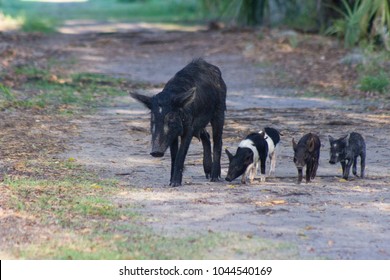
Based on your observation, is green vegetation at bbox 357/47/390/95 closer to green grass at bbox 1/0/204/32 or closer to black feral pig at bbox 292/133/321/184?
black feral pig at bbox 292/133/321/184

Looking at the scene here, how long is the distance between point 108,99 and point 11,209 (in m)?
9.25

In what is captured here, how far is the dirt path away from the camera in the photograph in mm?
8641

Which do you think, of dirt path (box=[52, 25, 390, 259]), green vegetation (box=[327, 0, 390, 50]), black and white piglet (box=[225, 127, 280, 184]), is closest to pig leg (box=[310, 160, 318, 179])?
dirt path (box=[52, 25, 390, 259])

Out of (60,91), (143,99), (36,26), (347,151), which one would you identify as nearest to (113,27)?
(36,26)

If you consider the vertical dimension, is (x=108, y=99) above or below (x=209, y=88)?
below

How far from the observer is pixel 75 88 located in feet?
63.8

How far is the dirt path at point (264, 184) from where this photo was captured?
8.64 m

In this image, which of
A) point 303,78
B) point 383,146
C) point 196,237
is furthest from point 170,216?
point 303,78

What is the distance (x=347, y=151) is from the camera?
1163cm

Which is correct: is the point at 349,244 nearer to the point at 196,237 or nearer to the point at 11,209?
the point at 196,237

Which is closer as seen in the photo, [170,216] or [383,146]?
[170,216]

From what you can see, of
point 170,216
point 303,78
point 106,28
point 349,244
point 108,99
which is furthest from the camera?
point 106,28

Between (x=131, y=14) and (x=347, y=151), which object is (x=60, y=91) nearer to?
(x=347, y=151)

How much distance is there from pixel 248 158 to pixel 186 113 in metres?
0.95
